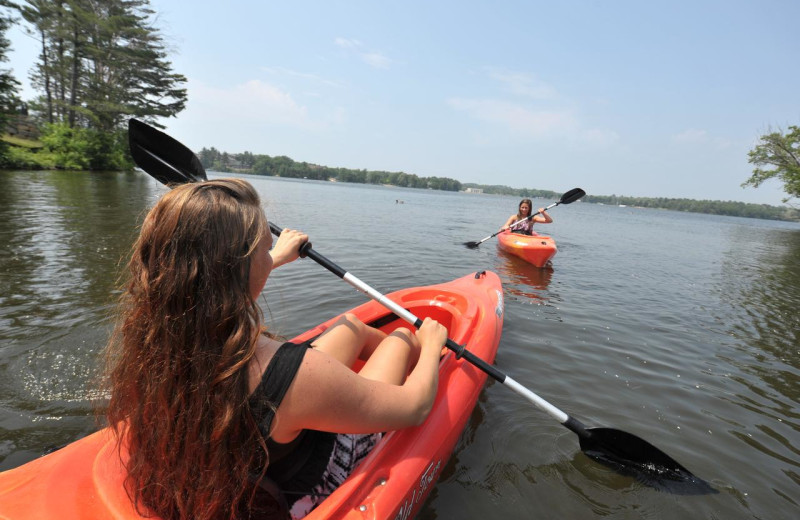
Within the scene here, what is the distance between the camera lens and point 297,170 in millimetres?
103812

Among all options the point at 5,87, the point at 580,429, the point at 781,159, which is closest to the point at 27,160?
the point at 5,87

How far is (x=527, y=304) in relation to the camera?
6215 mm

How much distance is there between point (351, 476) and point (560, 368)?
10.3 feet

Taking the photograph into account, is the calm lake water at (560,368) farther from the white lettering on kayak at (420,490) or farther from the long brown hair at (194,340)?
the long brown hair at (194,340)

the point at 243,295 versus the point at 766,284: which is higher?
the point at 243,295

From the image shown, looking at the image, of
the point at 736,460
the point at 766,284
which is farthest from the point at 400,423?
the point at 766,284

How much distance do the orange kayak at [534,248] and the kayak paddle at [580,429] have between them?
6377mm

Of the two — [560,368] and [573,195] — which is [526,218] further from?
[560,368]

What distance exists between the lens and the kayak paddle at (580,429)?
8.80 ft

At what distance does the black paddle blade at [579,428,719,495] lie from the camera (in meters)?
2.69

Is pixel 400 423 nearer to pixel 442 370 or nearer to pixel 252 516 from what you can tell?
pixel 252 516

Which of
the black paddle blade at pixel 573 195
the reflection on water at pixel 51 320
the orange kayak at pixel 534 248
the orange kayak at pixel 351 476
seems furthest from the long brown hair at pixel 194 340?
the black paddle blade at pixel 573 195

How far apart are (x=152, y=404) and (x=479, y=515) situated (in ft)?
6.78

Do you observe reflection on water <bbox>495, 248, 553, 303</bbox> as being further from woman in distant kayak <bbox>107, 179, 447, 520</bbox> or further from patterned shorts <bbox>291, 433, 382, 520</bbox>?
woman in distant kayak <bbox>107, 179, 447, 520</bbox>
